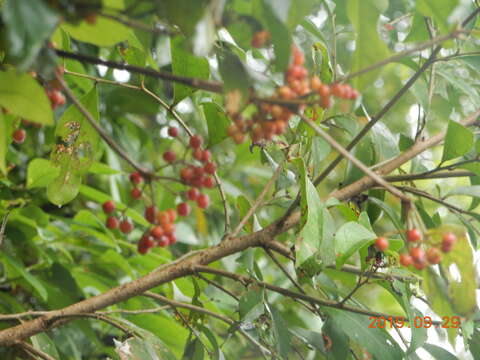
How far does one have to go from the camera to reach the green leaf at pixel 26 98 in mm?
596

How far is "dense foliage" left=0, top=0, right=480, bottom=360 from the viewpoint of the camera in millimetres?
549

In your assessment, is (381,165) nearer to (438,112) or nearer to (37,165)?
(438,112)

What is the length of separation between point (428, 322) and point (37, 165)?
0.82m

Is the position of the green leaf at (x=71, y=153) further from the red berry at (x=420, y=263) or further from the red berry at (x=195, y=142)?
the red berry at (x=420, y=263)

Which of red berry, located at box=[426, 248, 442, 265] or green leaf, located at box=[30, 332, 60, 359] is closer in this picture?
red berry, located at box=[426, 248, 442, 265]

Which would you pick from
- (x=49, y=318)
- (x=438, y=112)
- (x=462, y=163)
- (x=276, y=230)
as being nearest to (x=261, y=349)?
(x=276, y=230)

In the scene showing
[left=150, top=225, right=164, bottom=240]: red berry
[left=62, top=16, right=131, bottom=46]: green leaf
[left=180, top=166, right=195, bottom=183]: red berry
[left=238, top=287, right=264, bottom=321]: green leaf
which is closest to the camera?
[left=62, top=16, right=131, bottom=46]: green leaf

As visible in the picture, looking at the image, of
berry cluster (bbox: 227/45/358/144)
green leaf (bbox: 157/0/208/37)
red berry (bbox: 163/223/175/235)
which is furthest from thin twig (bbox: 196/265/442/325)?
green leaf (bbox: 157/0/208/37)

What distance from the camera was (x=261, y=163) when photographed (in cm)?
111

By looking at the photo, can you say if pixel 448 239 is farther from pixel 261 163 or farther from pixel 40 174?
pixel 40 174

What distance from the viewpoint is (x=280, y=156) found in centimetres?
110

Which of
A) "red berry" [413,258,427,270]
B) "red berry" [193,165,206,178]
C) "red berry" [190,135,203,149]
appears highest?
"red berry" [190,135,203,149]

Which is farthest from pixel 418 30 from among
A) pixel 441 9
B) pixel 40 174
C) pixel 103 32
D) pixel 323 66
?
pixel 40 174

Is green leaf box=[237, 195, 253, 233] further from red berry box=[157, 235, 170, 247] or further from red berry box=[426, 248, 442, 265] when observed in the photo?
red berry box=[426, 248, 442, 265]
